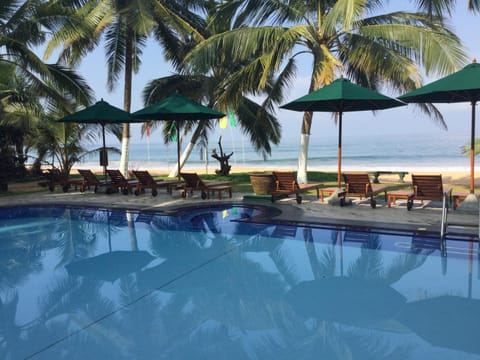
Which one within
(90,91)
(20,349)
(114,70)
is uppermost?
(114,70)

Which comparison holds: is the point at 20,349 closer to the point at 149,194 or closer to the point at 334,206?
the point at 334,206

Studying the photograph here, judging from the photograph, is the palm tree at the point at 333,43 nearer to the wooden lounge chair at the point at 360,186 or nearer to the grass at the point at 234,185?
the grass at the point at 234,185

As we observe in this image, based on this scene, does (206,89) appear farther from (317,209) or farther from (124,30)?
(317,209)

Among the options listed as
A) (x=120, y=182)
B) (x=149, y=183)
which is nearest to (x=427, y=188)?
(x=149, y=183)

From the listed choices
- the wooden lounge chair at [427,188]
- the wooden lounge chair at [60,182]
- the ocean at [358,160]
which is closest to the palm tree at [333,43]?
the wooden lounge chair at [427,188]

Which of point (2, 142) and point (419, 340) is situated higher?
point (2, 142)

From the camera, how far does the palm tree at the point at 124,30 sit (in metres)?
14.4

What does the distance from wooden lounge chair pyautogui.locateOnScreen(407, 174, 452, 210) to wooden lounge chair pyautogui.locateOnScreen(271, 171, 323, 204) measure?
2.53 meters

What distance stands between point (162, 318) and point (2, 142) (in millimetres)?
14542

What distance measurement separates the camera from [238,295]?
16.2ft

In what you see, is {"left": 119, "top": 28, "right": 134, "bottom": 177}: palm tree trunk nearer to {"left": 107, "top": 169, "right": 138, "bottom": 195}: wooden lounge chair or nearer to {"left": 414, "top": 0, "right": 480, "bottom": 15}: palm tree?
{"left": 107, "top": 169, "right": 138, "bottom": 195}: wooden lounge chair

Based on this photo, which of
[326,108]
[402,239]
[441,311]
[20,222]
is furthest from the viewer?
[326,108]

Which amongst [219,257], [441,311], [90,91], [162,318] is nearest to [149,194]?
[90,91]

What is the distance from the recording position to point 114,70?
16641 mm
